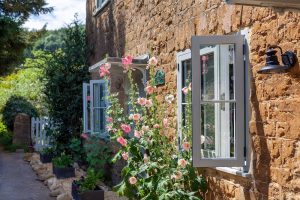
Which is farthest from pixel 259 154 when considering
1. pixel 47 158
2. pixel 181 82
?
pixel 47 158

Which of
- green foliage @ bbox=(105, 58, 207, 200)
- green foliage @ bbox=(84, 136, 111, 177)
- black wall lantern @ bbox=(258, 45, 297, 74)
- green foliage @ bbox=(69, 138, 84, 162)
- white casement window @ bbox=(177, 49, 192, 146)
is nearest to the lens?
black wall lantern @ bbox=(258, 45, 297, 74)

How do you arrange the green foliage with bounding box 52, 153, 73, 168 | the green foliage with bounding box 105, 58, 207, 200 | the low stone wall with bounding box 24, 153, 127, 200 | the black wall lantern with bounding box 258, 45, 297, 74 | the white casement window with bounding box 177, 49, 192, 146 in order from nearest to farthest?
the black wall lantern with bounding box 258, 45, 297, 74 < the green foliage with bounding box 105, 58, 207, 200 < the white casement window with bounding box 177, 49, 192, 146 < the low stone wall with bounding box 24, 153, 127, 200 < the green foliage with bounding box 52, 153, 73, 168

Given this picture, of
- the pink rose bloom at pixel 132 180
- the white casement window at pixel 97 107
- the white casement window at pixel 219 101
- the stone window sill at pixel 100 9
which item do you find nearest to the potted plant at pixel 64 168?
the white casement window at pixel 97 107

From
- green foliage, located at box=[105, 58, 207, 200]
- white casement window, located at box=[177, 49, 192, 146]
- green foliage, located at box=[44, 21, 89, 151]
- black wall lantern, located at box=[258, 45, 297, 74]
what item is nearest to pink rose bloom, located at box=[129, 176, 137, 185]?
green foliage, located at box=[105, 58, 207, 200]

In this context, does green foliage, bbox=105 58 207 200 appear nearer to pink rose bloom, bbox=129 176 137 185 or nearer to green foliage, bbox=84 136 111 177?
pink rose bloom, bbox=129 176 137 185

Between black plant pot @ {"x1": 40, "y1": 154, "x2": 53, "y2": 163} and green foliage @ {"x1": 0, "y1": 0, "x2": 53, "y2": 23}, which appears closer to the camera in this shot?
black plant pot @ {"x1": 40, "y1": 154, "x2": 53, "y2": 163}

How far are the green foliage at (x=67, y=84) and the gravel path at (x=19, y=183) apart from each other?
1.25m

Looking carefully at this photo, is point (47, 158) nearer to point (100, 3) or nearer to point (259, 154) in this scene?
point (100, 3)

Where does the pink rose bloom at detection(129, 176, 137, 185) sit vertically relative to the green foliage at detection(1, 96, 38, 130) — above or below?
below

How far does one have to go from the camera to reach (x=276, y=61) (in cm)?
389

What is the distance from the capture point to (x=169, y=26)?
22.3 ft

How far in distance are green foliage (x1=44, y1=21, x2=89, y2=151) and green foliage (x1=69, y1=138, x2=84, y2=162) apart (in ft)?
4.07

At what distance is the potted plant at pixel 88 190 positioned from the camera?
7.42 metres

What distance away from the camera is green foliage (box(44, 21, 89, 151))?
12.5m
